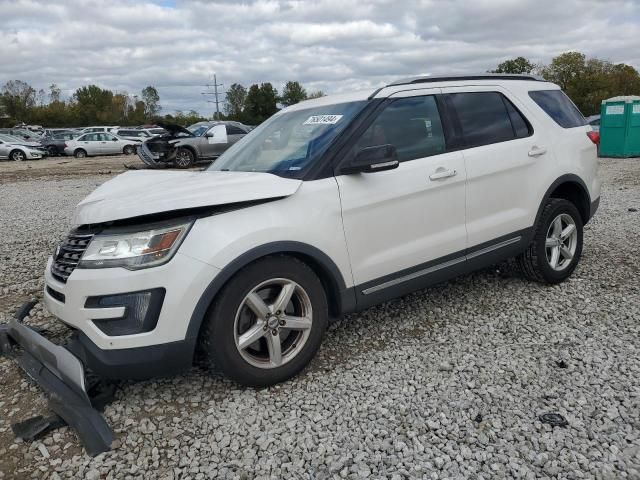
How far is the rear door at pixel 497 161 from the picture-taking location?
405cm

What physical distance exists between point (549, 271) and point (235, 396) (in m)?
3.01

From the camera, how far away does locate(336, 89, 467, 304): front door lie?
3445mm

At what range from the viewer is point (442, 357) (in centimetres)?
359

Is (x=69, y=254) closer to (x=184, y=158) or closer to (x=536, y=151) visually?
(x=536, y=151)

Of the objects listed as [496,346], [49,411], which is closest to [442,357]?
[496,346]

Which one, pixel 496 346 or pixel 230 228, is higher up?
pixel 230 228

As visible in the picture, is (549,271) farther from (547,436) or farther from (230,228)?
(230,228)

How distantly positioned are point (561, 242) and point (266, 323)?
303cm

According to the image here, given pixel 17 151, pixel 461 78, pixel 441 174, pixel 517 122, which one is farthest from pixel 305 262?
pixel 17 151

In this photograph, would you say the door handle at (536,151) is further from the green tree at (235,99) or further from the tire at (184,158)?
the green tree at (235,99)

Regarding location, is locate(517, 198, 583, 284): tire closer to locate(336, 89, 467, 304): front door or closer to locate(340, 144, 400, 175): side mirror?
locate(336, 89, 467, 304): front door

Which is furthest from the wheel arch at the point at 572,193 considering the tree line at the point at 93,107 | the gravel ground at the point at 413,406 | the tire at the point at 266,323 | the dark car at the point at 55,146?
the tree line at the point at 93,107

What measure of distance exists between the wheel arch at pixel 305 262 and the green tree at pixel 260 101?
267 ft

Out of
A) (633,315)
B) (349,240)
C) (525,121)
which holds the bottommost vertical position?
(633,315)
